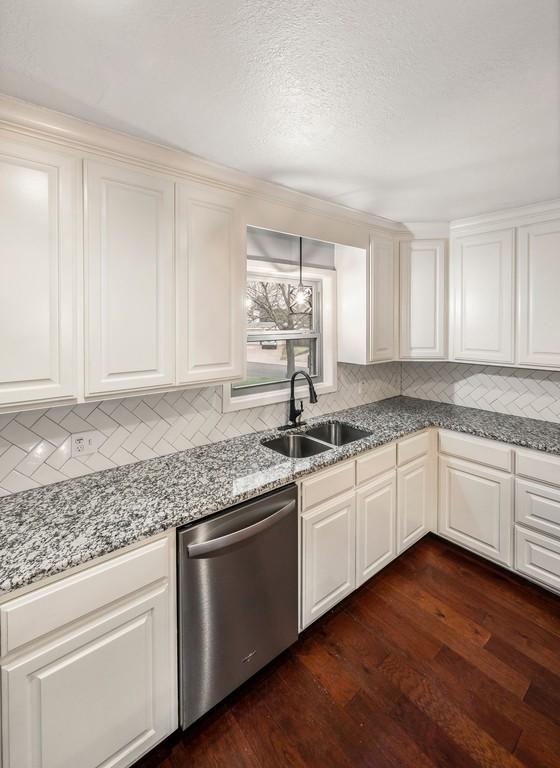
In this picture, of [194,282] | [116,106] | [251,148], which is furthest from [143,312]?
[251,148]

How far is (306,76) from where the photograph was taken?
1.18m

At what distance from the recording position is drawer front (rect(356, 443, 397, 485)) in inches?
84.8

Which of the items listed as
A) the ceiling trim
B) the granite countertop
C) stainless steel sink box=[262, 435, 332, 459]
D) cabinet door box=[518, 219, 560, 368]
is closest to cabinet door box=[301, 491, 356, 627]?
the granite countertop

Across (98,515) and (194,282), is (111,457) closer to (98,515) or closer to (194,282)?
(98,515)

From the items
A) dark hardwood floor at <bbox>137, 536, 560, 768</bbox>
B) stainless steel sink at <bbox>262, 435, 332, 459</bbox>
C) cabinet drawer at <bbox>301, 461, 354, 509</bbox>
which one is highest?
stainless steel sink at <bbox>262, 435, 332, 459</bbox>

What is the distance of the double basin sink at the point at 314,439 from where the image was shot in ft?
7.77

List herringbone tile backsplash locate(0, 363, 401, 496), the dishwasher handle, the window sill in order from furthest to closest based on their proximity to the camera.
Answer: the window sill < herringbone tile backsplash locate(0, 363, 401, 496) < the dishwasher handle

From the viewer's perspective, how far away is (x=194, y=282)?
173 cm

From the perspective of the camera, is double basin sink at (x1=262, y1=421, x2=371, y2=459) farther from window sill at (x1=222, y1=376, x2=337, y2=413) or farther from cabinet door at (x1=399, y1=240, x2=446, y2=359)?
cabinet door at (x1=399, y1=240, x2=446, y2=359)

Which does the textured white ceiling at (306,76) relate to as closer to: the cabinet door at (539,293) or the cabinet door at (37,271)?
the cabinet door at (37,271)

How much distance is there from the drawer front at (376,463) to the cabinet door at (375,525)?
0.17 feet

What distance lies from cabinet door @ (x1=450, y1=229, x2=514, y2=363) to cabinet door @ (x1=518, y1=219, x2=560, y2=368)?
0.07 metres

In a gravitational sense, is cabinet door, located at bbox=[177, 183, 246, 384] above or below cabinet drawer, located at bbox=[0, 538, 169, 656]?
above

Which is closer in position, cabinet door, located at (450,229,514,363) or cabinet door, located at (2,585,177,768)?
cabinet door, located at (2,585,177,768)
